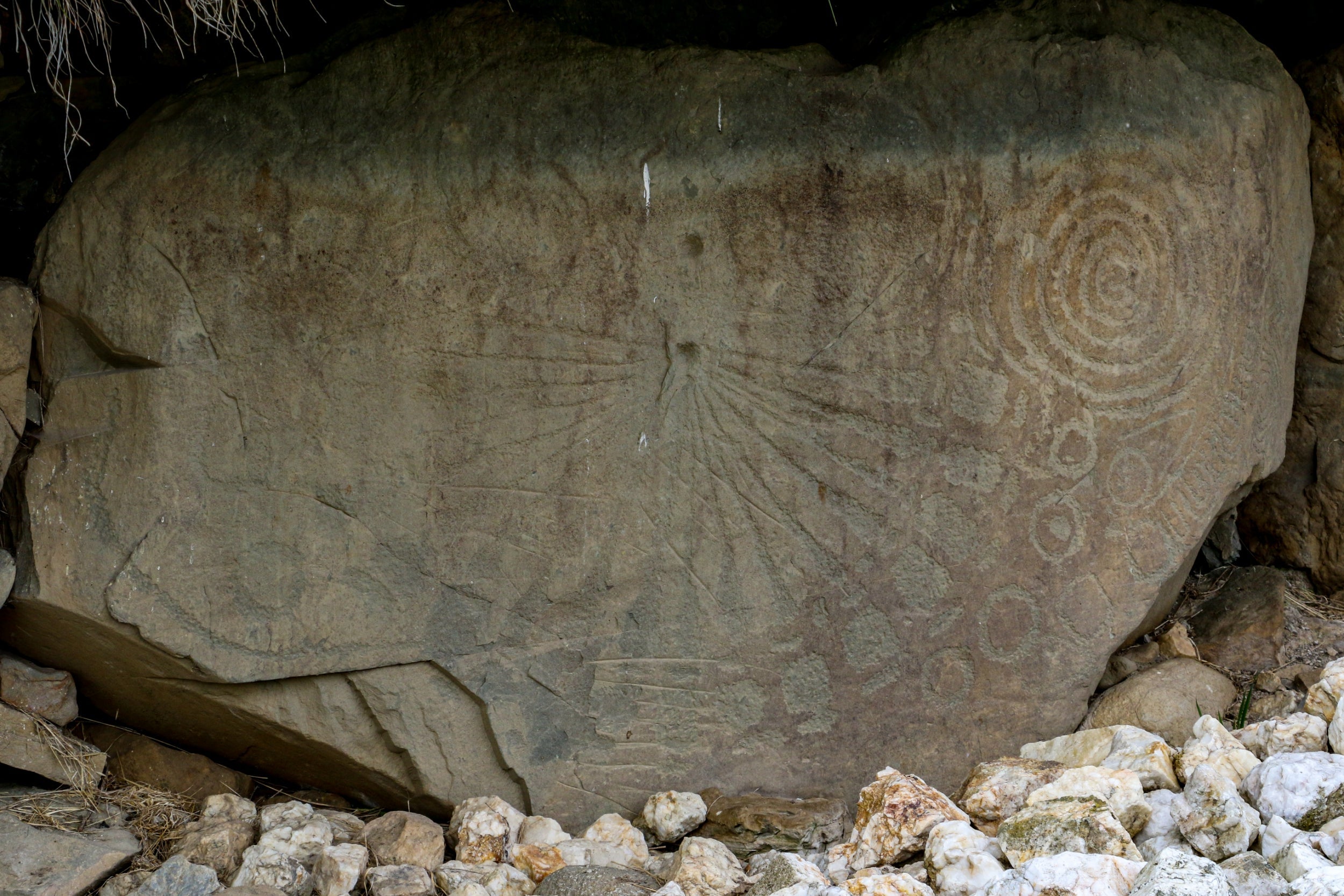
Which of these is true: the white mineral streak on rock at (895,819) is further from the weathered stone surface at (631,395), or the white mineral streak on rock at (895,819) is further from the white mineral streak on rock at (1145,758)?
the white mineral streak on rock at (1145,758)

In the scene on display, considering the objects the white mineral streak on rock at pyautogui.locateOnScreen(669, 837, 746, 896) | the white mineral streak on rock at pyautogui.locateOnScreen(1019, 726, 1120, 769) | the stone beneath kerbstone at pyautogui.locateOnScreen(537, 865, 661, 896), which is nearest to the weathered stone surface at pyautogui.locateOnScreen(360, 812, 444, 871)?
the stone beneath kerbstone at pyautogui.locateOnScreen(537, 865, 661, 896)

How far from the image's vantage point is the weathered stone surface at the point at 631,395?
8.89 ft

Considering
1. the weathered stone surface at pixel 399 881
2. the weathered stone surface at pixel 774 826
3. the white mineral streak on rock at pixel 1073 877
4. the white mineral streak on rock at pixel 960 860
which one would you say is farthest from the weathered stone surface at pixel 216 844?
the white mineral streak on rock at pixel 1073 877

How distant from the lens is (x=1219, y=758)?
2.52 m

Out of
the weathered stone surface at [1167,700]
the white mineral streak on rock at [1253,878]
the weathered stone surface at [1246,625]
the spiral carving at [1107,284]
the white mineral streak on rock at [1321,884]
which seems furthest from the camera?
the weathered stone surface at [1246,625]

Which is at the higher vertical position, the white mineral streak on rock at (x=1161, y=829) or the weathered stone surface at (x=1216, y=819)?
the weathered stone surface at (x=1216, y=819)

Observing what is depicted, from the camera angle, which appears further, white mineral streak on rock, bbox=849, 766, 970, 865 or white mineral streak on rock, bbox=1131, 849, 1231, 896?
white mineral streak on rock, bbox=849, 766, 970, 865

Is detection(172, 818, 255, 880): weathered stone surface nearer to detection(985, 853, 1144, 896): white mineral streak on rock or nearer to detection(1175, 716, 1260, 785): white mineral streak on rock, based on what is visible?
detection(985, 853, 1144, 896): white mineral streak on rock

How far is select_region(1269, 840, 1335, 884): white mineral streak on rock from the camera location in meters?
2.09

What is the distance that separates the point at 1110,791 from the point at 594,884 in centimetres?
100

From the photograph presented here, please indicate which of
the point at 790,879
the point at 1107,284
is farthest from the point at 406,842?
the point at 1107,284

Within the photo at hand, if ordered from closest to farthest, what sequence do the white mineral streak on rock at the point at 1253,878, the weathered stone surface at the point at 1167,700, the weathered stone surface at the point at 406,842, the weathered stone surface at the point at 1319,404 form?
the white mineral streak on rock at the point at 1253,878 < the weathered stone surface at the point at 406,842 < the weathered stone surface at the point at 1167,700 < the weathered stone surface at the point at 1319,404

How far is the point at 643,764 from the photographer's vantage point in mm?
2811

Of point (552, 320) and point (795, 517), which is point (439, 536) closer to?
point (552, 320)
